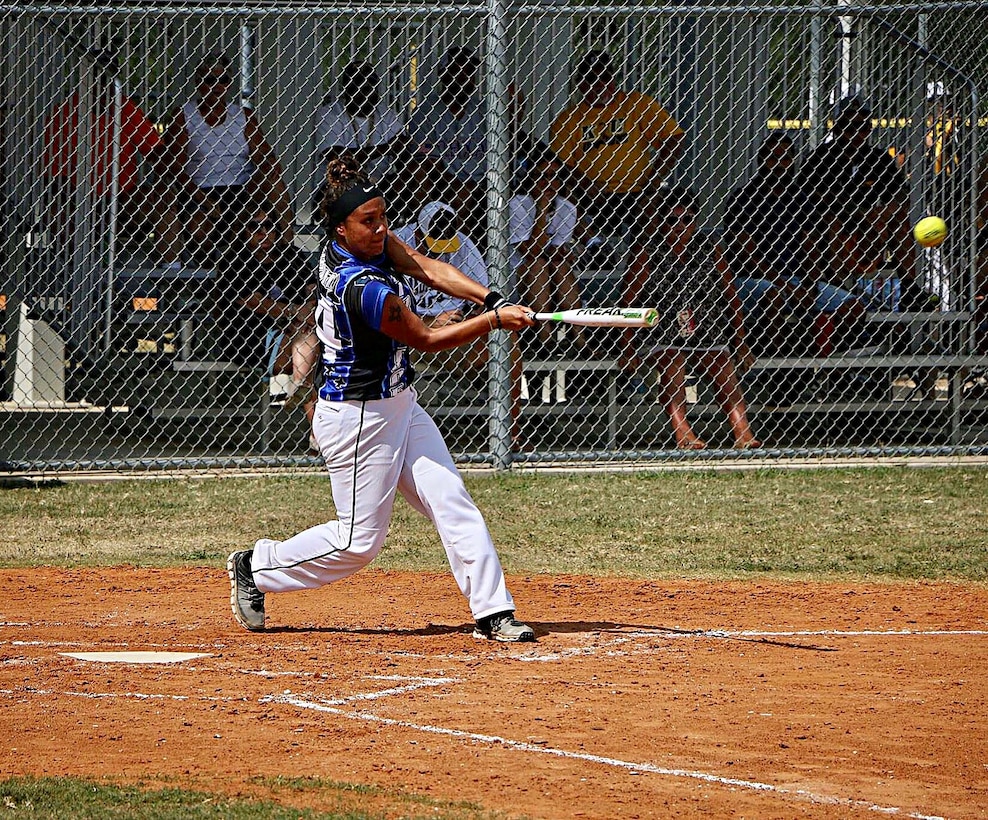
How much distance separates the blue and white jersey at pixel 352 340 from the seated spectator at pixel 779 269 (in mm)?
5380

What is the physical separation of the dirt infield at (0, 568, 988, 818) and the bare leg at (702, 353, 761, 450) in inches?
132

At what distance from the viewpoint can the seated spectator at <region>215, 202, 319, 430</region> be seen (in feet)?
32.4

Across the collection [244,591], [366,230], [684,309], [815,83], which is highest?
[815,83]

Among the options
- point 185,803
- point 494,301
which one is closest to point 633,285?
point 494,301

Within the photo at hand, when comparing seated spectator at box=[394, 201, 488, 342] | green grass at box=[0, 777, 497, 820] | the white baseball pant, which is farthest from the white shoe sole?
seated spectator at box=[394, 201, 488, 342]

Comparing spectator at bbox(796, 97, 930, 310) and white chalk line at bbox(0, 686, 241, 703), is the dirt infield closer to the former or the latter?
white chalk line at bbox(0, 686, 241, 703)

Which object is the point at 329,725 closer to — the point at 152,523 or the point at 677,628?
the point at 677,628

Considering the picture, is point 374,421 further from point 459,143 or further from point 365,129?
point 365,129

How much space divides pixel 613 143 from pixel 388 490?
541cm

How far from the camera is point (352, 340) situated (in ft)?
17.9

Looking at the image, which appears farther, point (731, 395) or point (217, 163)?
point (731, 395)

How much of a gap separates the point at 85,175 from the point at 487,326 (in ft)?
20.4

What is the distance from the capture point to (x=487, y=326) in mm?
5234

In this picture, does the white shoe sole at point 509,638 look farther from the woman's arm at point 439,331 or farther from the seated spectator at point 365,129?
the seated spectator at point 365,129
